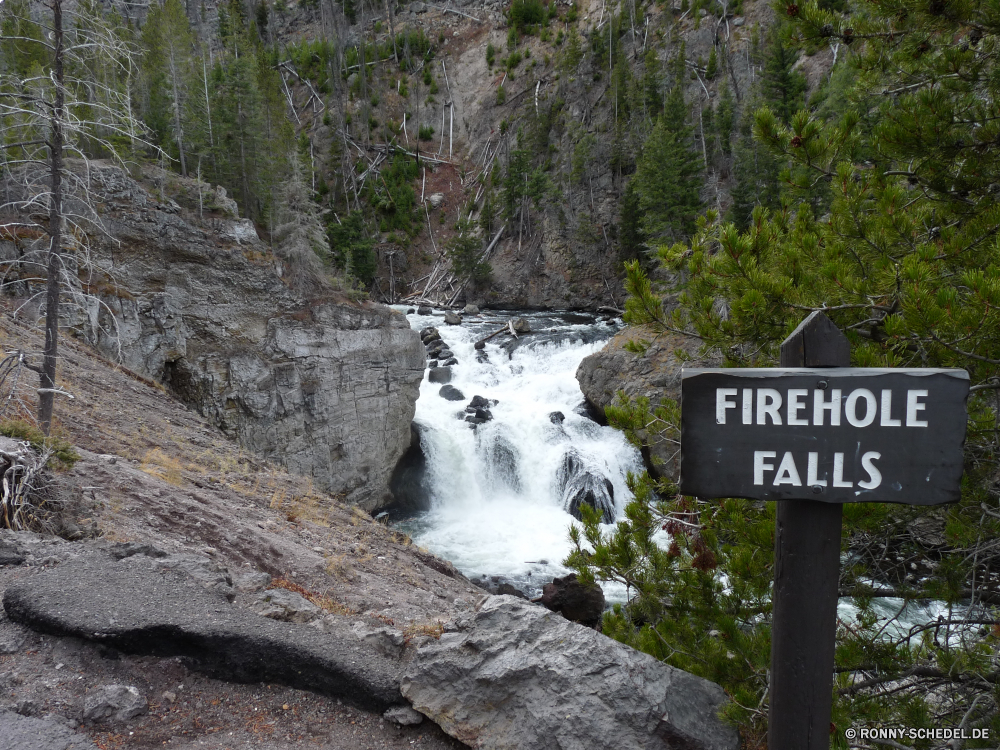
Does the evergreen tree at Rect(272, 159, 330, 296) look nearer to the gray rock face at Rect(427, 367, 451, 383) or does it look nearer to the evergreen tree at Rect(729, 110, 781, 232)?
the gray rock face at Rect(427, 367, 451, 383)

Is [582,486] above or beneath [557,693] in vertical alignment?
beneath

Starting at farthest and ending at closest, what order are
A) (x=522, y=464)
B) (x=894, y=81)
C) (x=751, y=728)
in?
(x=522, y=464)
(x=894, y=81)
(x=751, y=728)

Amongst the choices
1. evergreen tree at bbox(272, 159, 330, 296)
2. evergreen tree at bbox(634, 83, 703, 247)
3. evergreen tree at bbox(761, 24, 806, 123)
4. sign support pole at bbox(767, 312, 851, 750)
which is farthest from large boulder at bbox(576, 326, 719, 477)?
evergreen tree at bbox(761, 24, 806, 123)

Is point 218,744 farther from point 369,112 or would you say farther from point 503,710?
point 369,112

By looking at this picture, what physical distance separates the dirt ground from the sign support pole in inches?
86.1

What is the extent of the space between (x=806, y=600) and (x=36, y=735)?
3736mm

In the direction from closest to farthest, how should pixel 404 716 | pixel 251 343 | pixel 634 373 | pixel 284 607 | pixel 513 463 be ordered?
pixel 404 716 → pixel 284 607 → pixel 251 343 → pixel 513 463 → pixel 634 373

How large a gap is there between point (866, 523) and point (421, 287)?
132 feet

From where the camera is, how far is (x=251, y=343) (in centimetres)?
1549

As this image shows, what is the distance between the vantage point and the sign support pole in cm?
219

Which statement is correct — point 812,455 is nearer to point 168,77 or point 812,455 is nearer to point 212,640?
point 212,640

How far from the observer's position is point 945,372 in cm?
205

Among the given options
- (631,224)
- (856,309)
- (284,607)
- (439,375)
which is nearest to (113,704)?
(284,607)

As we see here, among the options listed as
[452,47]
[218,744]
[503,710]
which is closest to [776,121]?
[503,710]
